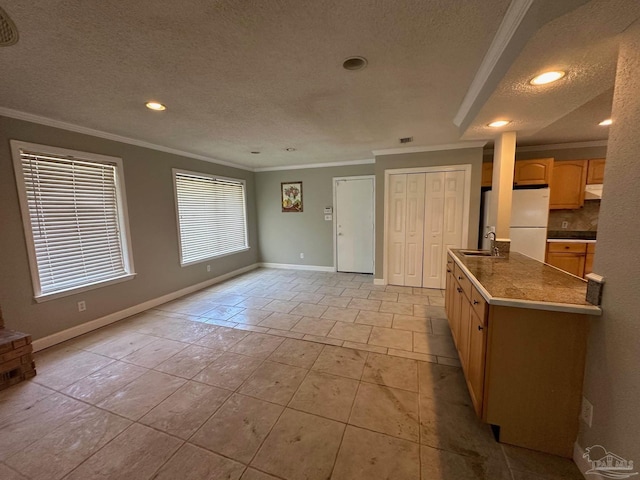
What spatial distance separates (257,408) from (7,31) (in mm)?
2678

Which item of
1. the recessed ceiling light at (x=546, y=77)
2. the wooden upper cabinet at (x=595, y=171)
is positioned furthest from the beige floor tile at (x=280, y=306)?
the wooden upper cabinet at (x=595, y=171)

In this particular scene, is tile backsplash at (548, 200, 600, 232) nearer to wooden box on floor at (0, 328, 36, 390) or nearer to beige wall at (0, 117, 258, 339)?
beige wall at (0, 117, 258, 339)

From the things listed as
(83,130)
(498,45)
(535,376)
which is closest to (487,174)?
(498,45)

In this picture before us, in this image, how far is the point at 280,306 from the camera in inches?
146

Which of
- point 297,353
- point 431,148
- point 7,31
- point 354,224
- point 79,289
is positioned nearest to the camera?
point 7,31

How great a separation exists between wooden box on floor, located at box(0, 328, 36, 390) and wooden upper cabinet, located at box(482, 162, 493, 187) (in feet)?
19.0

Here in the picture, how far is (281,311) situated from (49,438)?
89.3 inches

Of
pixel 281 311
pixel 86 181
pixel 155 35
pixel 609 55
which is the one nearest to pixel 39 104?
pixel 86 181

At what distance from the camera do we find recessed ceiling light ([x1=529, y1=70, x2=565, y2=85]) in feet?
5.17

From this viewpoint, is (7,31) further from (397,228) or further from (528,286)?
(397,228)

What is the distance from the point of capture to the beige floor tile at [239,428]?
1517mm

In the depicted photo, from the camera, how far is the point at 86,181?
3.03 metres

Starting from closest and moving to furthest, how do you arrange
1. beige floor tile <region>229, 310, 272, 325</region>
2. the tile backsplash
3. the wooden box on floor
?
the wooden box on floor
beige floor tile <region>229, 310, 272, 325</region>
the tile backsplash

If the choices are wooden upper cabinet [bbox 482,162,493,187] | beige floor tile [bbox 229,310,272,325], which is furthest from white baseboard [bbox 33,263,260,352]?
wooden upper cabinet [bbox 482,162,493,187]
